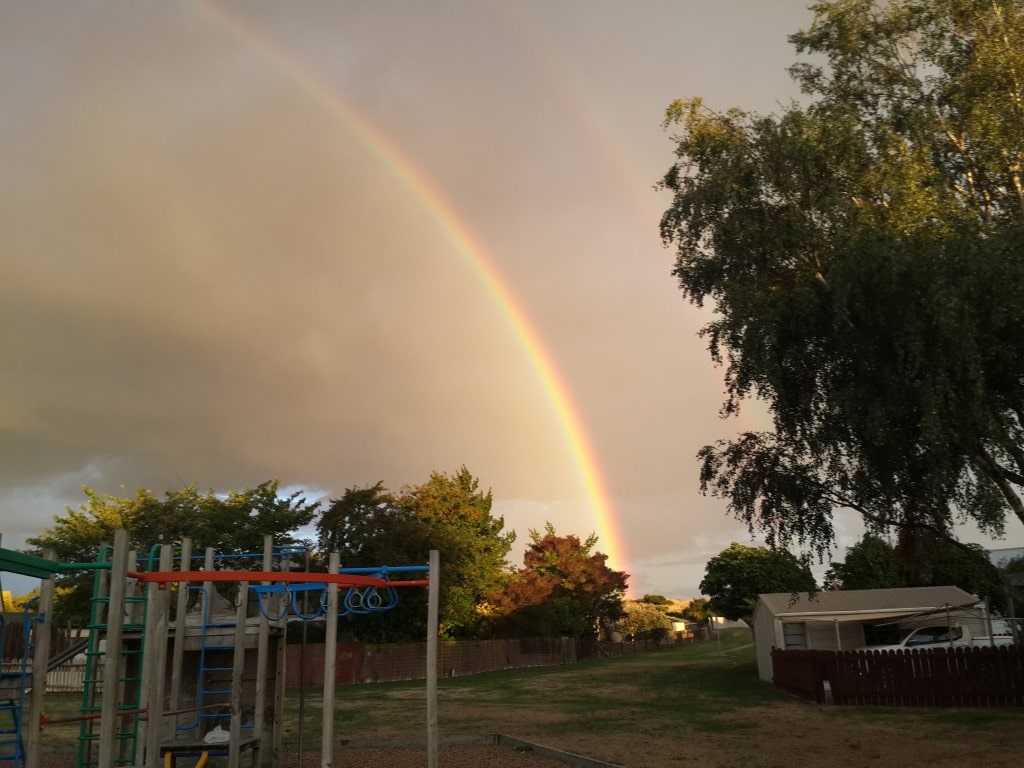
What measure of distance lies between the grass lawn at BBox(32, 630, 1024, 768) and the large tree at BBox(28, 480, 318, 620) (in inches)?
550

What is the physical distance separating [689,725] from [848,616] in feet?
50.9

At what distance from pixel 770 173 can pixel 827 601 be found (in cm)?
2049

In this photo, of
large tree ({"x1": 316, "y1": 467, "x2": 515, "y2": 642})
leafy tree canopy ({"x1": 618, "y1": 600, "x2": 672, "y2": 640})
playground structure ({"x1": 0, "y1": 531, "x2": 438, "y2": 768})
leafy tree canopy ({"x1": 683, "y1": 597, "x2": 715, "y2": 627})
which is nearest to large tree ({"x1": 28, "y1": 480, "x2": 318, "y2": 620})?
large tree ({"x1": 316, "y1": 467, "x2": 515, "y2": 642})

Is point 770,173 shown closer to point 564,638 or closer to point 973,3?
point 973,3

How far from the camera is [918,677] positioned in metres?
22.5

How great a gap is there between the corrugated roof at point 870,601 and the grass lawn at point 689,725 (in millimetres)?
3393

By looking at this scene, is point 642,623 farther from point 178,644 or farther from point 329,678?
point 329,678

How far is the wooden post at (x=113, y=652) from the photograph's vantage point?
8.61 m

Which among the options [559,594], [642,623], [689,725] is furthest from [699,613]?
[689,725]

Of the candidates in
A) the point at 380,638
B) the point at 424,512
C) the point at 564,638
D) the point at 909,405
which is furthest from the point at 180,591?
the point at 564,638

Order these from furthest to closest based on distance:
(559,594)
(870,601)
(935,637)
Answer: (559,594) → (870,601) → (935,637)

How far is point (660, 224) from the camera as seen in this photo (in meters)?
22.6

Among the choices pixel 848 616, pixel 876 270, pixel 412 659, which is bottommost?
pixel 412 659

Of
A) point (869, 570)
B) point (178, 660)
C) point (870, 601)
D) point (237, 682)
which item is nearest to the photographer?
point (237, 682)
